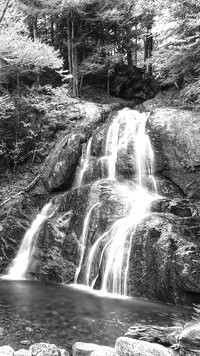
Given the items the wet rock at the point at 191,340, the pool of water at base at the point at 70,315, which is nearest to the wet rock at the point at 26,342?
the pool of water at base at the point at 70,315

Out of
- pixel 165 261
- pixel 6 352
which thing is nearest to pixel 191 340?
pixel 6 352

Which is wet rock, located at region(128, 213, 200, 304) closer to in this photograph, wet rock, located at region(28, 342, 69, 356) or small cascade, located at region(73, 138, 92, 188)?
wet rock, located at region(28, 342, 69, 356)

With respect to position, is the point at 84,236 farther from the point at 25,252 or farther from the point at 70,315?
the point at 70,315

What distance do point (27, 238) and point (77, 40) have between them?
15100mm

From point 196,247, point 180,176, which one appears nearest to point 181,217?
point 196,247

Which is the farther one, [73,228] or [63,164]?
[63,164]

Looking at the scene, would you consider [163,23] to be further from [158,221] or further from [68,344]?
[68,344]

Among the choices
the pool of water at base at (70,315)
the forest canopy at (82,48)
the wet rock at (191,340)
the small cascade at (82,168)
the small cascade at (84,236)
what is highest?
the forest canopy at (82,48)

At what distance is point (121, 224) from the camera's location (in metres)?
9.73

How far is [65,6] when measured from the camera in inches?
724

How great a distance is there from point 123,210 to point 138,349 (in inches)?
244

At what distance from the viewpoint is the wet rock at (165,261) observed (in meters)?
7.59

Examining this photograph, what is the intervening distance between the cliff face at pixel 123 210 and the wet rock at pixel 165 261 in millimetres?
23

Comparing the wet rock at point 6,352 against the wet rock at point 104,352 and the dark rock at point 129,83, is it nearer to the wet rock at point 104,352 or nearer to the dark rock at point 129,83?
the wet rock at point 104,352
